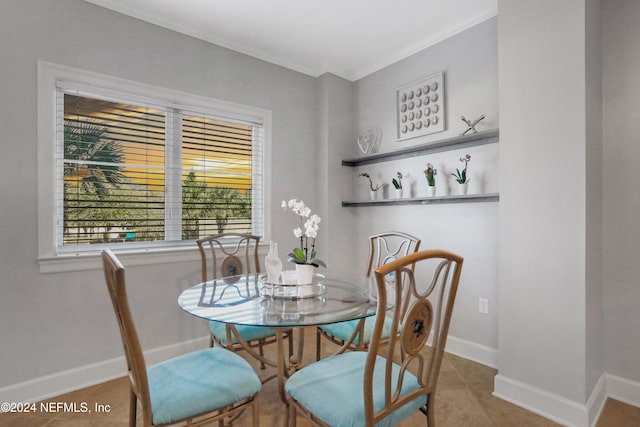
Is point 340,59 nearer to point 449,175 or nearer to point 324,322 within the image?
point 449,175

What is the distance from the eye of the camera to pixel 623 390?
6.58 feet

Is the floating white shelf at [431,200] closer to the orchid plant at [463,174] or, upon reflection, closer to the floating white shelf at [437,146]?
the orchid plant at [463,174]

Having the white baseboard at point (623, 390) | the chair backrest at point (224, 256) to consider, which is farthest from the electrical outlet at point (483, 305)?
the chair backrest at point (224, 256)

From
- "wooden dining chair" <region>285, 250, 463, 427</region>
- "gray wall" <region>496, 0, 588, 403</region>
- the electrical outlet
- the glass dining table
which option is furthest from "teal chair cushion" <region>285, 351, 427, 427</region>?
the electrical outlet

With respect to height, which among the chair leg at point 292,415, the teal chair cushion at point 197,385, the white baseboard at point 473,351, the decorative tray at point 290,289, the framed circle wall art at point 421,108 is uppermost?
the framed circle wall art at point 421,108

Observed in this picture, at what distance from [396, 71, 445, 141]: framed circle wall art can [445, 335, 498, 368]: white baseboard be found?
1784 millimetres

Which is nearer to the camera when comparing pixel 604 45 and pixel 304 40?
pixel 604 45

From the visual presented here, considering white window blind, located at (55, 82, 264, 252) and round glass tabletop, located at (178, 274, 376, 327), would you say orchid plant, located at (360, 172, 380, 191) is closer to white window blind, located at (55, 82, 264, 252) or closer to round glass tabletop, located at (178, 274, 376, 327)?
white window blind, located at (55, 82, 264, 252)

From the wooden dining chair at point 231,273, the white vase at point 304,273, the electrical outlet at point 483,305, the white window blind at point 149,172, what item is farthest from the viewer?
the electrical outlet at point 483,305

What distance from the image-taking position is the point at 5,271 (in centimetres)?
197

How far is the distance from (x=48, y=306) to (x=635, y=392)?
12.1 feet

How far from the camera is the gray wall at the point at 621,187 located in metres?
1.97

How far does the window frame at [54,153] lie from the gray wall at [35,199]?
0.13 ft

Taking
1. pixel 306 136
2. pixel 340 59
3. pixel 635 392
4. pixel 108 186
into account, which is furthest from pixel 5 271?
pixel 635 392
